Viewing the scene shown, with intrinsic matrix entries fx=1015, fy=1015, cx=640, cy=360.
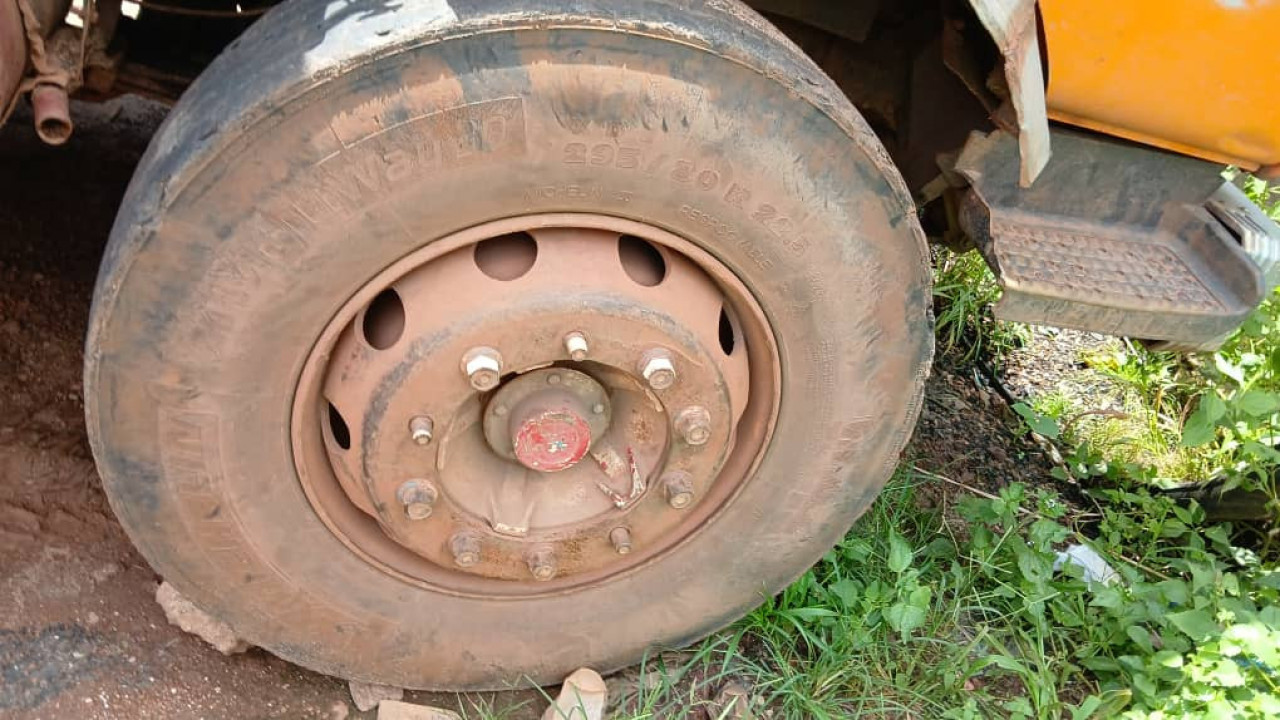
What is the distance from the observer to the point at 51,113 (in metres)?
1.46

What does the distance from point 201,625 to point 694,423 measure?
42.9 inches

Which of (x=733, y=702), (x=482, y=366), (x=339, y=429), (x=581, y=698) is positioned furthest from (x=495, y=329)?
(x=733, y=702)

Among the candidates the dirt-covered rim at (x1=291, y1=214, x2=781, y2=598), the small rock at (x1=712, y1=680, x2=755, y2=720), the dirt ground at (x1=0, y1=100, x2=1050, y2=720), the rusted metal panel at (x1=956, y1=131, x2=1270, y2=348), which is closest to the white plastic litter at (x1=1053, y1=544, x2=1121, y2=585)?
the dirt ground at (x1=0, y1=100, x2=1050, y2=720)

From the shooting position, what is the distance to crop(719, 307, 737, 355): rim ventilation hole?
1.74m

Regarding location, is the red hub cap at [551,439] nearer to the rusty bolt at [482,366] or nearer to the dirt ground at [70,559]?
the rusty bolt at [482,366]

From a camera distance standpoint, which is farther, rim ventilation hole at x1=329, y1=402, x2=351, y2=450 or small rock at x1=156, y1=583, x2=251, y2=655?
small rock at x1=156, y1=583, x2=251, y2=655

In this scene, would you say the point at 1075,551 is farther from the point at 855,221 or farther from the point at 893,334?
the point at 855,221

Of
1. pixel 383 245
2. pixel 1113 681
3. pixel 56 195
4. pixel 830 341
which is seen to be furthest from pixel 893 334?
pixel 56 195

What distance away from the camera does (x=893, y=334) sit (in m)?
1.71

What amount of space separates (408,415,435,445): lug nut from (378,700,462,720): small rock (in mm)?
670

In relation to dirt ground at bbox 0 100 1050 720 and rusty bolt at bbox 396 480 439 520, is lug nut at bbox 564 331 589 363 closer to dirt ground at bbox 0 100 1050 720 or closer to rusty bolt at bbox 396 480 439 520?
rusty bolt at bbox 396 480 439 520

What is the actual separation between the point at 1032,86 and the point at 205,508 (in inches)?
56.8

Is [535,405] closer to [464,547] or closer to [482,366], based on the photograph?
[482,366]

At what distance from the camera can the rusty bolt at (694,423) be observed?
1.66m
